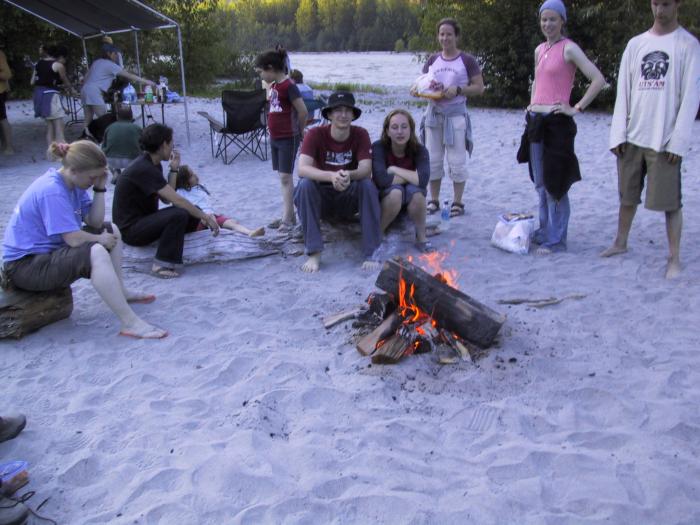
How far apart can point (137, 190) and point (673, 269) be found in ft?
12.9

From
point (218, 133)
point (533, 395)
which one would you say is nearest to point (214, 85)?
point (218, 133)

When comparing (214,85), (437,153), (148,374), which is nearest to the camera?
(148,374)

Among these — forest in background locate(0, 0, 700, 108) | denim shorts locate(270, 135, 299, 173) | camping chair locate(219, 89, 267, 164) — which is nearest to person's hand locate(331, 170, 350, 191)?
denim shorts locate(270, 135, 299, 173)

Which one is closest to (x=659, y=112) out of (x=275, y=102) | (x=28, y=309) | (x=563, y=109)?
(x=563, y=109)

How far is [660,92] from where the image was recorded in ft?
13.5

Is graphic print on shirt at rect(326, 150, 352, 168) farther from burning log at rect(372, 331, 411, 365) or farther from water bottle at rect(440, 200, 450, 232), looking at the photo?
burning log at rect(372, 331, 411, 365)

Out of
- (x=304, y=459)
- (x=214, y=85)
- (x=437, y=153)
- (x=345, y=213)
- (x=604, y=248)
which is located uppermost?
(x=214, y=85)

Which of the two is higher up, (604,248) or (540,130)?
(540,130)

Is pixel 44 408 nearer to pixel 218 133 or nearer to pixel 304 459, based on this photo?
pixel 304 459

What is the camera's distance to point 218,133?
9.55m

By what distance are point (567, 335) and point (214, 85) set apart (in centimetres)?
1923

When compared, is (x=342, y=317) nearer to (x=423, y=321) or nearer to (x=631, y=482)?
(x=423, y=321)

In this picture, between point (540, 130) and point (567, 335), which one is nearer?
point (567, 335)

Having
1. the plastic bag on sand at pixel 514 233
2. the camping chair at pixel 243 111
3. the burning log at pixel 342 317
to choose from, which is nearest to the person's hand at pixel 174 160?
the burning log at pixel 342 317
